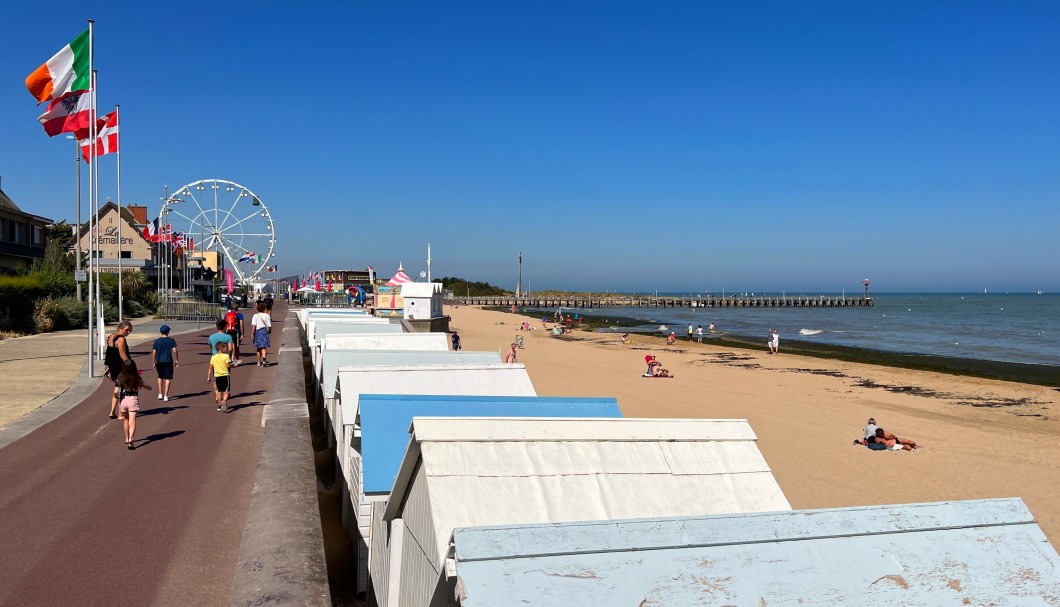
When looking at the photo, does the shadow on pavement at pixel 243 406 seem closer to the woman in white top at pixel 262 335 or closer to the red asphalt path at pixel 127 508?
the red asphalt path at pixel 127 508

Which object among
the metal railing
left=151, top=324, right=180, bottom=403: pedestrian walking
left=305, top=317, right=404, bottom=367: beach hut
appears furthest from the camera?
the metal railing

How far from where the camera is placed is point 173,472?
7.48 metres

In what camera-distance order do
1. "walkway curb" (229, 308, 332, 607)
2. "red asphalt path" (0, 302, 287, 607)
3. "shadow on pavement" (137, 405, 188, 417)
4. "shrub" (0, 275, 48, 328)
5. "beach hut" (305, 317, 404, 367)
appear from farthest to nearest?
1. "shrub" (0, 275, 48, 328)
2. "beach hut" (305, 317, 404, 367)
3. "shadow on pavement" (137, 405, 188, 417)
4. "red asphalt path" (0, 302, 287, 607)
5. "walkway curb" (229, 308, 332, 607)

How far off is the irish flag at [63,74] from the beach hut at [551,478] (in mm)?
15553

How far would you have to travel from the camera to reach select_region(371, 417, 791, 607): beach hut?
3672 millimetres

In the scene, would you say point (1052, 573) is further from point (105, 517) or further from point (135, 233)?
point (135, 233)

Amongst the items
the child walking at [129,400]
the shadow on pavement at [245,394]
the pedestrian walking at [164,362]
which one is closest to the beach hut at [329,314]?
the shadow on pavement at [245,394]

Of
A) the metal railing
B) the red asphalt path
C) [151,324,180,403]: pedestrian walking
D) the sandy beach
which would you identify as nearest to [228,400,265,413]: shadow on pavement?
the red asphalt path

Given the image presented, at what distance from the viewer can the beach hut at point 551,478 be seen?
3.67 m

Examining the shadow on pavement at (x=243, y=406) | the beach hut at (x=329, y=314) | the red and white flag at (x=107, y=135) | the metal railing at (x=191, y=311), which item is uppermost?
the red and white flag at (x=107, y=135)

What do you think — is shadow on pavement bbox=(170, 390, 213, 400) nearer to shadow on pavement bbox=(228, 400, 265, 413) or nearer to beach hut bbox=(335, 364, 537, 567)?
shadow on pavement bbox=(228, 400, 265, 413)

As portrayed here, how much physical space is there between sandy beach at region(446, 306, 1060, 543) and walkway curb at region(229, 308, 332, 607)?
8.74 meters

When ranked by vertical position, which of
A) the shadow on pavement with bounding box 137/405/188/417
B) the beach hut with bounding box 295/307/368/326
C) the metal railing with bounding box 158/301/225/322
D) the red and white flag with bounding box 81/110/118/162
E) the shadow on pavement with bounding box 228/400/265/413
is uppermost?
the red and white flag with bounding box 81/110/118/162

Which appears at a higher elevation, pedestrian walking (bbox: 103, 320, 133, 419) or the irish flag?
the irish flag
